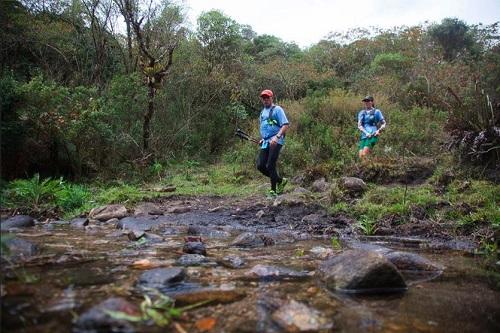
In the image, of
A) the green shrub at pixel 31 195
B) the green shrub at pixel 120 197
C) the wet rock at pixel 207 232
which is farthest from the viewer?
the green shrub at pixel 120 197

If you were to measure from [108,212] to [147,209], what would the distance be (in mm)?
693

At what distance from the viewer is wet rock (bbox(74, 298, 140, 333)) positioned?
7.07 ft

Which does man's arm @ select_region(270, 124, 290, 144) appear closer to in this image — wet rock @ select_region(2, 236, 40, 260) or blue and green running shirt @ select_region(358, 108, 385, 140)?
blue and green running shirt @ select_region(358, 108, 385, 140)

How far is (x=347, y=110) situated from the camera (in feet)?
44.4

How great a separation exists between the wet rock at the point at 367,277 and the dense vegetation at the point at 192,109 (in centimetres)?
277

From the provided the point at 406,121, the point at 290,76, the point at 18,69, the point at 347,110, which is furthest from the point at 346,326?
the point at 290,76

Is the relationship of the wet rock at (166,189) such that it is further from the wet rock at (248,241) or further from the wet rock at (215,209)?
the wet rock at (248,241)

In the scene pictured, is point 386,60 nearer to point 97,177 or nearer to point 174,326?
point 97,177

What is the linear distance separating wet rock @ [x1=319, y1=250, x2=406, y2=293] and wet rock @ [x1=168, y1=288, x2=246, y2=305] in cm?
72

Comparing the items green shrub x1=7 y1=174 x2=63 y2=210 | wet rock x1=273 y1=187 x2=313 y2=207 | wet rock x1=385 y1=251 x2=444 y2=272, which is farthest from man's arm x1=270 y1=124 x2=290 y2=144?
wet rock x1=385 y1=251 x2=444 y2=272

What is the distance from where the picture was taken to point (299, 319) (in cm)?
248

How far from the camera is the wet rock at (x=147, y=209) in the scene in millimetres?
7307

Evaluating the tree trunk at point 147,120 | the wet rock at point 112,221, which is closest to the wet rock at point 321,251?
the wet rock at point 112,221

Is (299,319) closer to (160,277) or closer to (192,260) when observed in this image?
(160,277)
